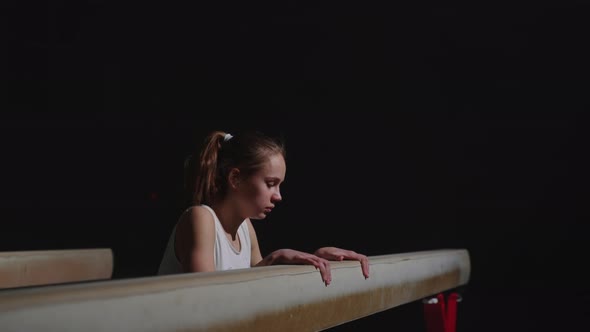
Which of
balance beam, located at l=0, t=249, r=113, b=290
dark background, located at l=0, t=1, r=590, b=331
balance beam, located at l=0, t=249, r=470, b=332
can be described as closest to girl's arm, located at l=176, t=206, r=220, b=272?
balance beam, located at l=0, t=249, r=470, b=332

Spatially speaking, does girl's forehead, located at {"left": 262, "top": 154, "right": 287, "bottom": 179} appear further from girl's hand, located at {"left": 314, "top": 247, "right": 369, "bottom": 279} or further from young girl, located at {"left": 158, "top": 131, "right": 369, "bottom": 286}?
girl's hand, located at {"left": 314, "top": 247, "right": 369, "bottom": 279}

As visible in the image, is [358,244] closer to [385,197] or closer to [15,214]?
[385,197]

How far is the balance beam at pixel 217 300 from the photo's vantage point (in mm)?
694

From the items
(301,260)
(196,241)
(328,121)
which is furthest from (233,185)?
(328,121)

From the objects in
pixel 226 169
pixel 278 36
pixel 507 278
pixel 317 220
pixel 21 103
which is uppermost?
pixel 278 36

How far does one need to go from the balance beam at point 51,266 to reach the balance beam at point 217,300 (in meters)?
0.75

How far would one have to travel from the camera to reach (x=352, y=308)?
154 cm

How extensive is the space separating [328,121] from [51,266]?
217 centimetres

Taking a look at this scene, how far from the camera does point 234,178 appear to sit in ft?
5.72

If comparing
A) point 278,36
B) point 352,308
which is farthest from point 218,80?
point 352,308

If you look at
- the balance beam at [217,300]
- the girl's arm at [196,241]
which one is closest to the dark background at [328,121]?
the balance beam at [217,300]

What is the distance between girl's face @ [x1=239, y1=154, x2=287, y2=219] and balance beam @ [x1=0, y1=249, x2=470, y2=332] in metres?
0.28

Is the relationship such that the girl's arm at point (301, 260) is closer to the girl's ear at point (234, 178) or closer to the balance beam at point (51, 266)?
the girl's ear at point (234, 178)

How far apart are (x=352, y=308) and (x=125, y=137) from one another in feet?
9.09
